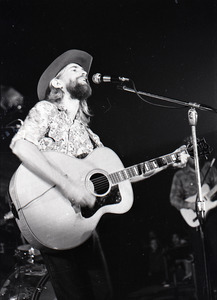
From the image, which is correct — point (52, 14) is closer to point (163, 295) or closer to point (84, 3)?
point (84, 3)

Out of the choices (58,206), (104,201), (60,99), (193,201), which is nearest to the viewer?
(58,206)

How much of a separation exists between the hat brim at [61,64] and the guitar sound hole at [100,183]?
1.53 feet

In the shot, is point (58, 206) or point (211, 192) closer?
point (58, 206)

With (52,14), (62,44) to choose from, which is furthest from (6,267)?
(52,14)

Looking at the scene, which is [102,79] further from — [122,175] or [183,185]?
[183,185]

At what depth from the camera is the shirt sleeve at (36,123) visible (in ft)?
5.47

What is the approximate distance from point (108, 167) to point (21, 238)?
1.71ft

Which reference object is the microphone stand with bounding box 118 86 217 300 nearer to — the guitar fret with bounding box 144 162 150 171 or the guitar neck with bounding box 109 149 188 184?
the guitar neck with bounding box 109 149 188 184

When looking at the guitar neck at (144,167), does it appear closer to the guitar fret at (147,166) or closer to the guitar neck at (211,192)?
the guitar fret at (147,166)

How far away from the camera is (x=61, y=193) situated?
1.63 metres

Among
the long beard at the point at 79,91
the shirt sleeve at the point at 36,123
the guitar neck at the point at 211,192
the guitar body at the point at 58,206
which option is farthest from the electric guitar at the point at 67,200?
the guitar neck at the point at 211,192

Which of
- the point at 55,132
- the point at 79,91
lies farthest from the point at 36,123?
the point at 79,91

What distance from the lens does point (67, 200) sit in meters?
1.63

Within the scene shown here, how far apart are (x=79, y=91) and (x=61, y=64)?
16 cm
